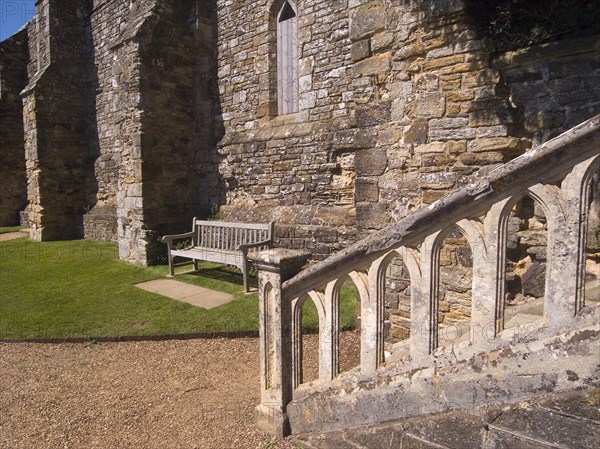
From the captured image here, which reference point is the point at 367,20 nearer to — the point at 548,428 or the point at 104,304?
the point at 548,428

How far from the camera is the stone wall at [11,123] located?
51.5 ft

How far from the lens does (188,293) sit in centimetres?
655

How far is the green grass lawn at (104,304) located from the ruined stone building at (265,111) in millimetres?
1169

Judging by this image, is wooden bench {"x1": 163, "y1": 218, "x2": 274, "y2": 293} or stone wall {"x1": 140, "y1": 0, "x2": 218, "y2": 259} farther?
stone wall {"x1": 140, "y1": 0, "x2": 218, "y2": 259}

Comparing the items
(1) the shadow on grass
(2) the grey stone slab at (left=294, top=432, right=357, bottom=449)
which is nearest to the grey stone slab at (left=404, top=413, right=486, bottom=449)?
(2) the grey stone slab at (left=294, top=432, right=357, bottom=449)

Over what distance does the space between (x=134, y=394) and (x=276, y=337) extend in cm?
179

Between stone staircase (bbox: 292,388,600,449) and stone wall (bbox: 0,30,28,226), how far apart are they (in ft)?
61.6

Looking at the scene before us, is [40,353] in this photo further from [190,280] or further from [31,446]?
[190,280]

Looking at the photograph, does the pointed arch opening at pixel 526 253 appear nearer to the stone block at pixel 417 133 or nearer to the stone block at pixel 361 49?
the stone block at pixel 417 133

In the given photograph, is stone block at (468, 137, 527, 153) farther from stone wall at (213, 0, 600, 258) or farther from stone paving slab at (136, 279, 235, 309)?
stone paving slab at (136, 279, 235, 309)

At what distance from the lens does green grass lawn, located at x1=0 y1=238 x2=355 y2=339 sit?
5.09 meters

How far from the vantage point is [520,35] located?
353cm

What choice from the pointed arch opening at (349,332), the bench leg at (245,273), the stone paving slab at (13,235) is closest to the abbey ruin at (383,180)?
the pointed arch opening at (349,332)

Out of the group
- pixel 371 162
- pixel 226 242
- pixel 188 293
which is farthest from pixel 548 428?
pixel 226 242
